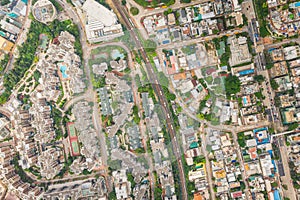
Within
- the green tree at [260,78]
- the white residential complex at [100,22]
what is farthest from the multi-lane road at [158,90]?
the green tree at [260,78]

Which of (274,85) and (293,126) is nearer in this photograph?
(293,126)

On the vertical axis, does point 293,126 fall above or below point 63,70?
below

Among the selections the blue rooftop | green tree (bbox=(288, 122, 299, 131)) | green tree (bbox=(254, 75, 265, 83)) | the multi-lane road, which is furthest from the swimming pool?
green tree (bbox=(288, 122, 299, 131))

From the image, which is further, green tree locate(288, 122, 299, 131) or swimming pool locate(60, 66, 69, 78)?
swimming pool locate(60, 66, 69, 78)

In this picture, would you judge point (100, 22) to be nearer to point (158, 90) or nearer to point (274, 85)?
point (158, 90)

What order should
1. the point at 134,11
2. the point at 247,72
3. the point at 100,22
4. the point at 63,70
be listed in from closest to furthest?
the point at 247,72, the point at 100,22, the point at 134,11, the point at 63,70

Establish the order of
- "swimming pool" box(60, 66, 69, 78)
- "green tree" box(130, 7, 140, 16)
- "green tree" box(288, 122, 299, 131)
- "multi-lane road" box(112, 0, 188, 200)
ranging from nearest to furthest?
"green tree" box(288, 122, 299, 131)
"multi-lane road" box(112, 0, 188, 200)
"green tree" box(130, 7, 140, 16)
"swimming pool" box(60, 66, 69, 78)

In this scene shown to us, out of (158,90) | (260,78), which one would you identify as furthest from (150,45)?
(260,78)

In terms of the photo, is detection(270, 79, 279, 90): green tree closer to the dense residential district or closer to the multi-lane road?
the dense residential district

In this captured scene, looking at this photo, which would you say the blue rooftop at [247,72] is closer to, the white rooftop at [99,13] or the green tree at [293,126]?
the green tree at [293,126]
